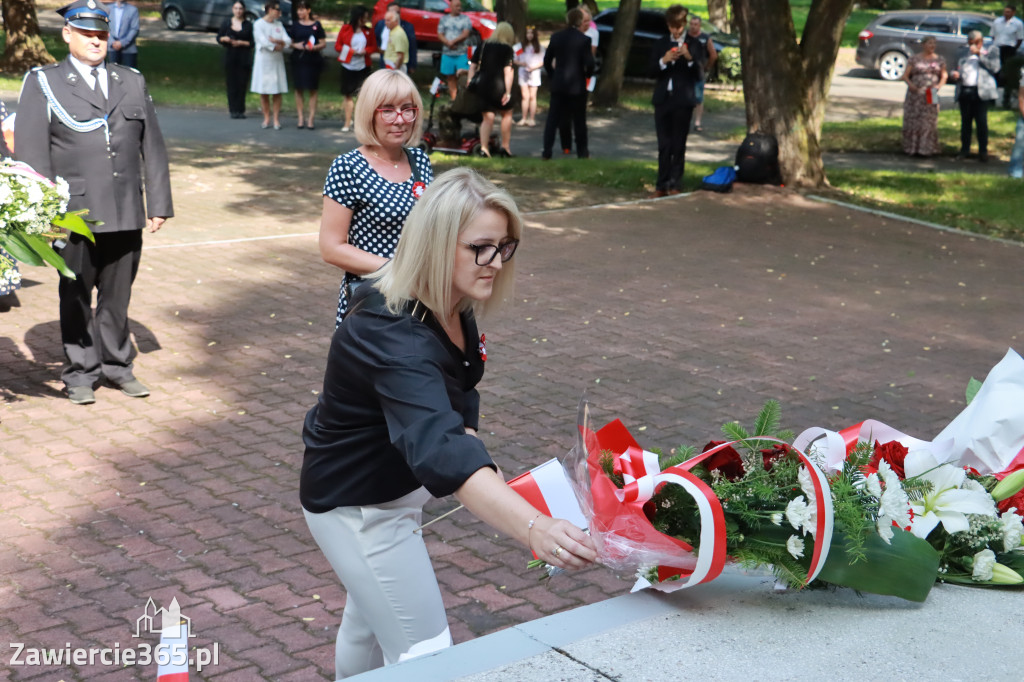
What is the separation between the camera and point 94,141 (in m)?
6.76

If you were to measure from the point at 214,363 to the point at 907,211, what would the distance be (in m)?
9.68

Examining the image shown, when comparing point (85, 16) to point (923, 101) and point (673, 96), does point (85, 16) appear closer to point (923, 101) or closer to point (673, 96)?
point (673, 96)

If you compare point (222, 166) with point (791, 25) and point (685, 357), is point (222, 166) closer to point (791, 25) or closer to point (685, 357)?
point (791, 25)

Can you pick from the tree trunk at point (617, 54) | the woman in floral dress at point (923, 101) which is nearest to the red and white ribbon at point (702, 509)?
the woman in floral dress at point (923, 101)

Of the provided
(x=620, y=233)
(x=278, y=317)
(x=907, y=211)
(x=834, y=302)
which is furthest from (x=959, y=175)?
(x=278, y=317)

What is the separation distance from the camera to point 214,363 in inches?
303

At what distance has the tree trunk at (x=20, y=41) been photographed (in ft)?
82.1

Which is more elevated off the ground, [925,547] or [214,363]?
[925,547]

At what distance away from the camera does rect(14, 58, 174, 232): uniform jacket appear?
660cm

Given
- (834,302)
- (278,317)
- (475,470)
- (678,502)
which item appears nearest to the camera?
(475,470)

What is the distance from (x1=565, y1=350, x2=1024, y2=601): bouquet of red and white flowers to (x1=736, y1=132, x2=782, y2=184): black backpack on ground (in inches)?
457

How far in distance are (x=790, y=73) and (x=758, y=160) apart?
1189 millimetres

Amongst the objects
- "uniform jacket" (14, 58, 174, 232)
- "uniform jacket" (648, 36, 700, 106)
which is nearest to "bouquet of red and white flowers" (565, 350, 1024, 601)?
"uniform jacket" (14, 58, 174, 232)

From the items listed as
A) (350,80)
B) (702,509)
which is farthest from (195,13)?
(702,509)
